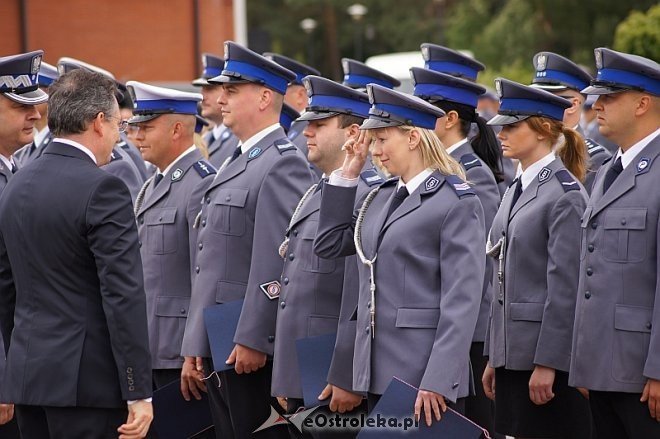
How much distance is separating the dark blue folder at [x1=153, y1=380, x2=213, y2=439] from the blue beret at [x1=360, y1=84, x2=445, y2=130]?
2.05 meters

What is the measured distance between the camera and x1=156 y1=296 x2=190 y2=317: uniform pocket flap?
7027mm

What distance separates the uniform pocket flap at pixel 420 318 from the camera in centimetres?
535

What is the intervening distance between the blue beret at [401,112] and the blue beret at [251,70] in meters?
1.36

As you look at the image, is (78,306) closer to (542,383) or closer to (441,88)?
(542,383)

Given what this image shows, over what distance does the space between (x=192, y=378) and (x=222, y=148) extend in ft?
12.7

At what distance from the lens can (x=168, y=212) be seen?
7.11m

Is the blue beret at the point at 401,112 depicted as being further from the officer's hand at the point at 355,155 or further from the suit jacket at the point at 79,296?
the suit jacket at the point at 79,296

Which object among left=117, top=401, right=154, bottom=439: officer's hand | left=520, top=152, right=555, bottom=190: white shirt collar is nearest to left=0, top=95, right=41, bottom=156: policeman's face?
left=117, top=401, right=154, bottom=439: officer's hand

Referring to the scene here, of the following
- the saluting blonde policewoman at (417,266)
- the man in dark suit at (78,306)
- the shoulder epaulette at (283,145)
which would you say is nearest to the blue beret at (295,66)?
the shoulder epaulette at (283,145)

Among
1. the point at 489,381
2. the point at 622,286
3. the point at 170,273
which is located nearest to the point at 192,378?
the point at 170,273

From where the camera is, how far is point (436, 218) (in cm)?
538

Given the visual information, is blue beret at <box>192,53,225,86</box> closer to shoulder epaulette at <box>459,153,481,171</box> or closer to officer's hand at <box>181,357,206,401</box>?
shoulder epaulette at <box>459,153,481,171</box>

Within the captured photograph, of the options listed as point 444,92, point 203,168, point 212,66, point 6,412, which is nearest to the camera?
point 6,412

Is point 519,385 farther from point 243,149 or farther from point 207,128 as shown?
point 207,128
